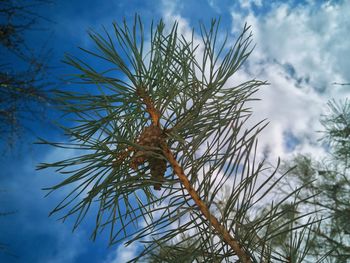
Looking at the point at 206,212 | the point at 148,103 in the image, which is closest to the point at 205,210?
the point at 206,212

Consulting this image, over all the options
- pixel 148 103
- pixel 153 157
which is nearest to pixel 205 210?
pixel 153 157

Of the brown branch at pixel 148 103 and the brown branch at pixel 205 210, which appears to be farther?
the brown branch at pixel 148 103

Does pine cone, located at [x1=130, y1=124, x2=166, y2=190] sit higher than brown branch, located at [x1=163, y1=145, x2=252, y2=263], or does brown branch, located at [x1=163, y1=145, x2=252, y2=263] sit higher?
pine cone, located at [x1=130, y1=124, x2=166, y2=190]

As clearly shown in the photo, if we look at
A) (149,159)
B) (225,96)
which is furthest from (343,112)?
(149,159)

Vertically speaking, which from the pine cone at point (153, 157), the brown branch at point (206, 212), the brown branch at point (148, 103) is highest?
the brown branch at point (148, 103)

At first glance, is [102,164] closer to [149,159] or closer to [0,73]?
[149,159]

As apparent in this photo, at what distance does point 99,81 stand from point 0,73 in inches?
47.2

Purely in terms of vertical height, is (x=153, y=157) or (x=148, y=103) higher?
(x=148, y=103)

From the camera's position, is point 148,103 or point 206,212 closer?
point 206,212

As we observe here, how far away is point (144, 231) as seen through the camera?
39 centimetres

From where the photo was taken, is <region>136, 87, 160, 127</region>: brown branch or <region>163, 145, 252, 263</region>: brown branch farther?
<region>136, 87, 160, 127</region>: brown branch

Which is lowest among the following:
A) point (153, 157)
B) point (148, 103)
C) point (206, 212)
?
point (206, 212)

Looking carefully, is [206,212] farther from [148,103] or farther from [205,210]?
[148,103]

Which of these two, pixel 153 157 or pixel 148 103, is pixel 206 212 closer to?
pixel 153 157
